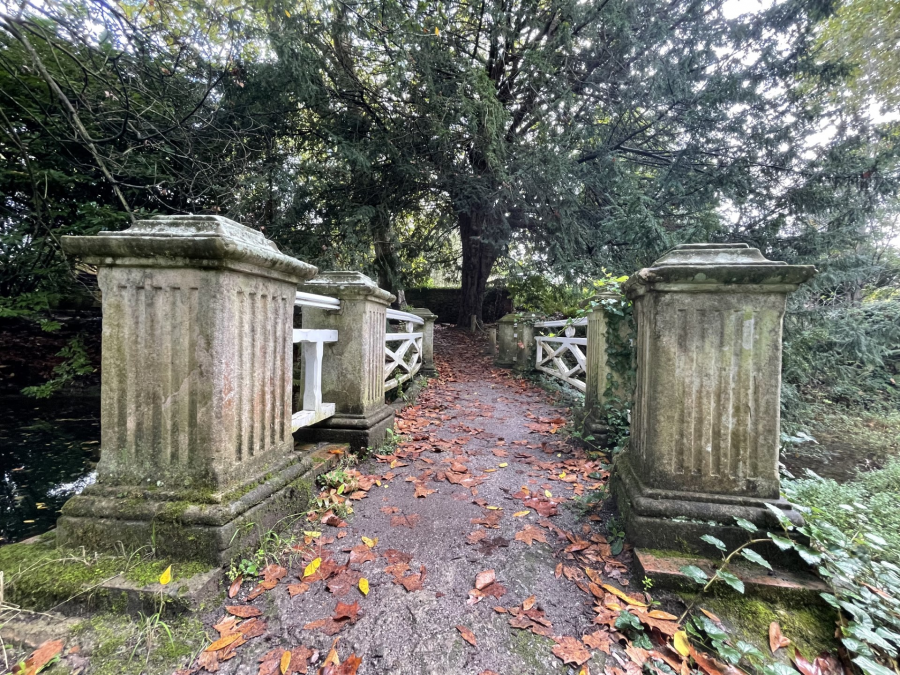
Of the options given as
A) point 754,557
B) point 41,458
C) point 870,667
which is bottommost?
point 41,458

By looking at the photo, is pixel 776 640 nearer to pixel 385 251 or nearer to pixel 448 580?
pixel 448 580

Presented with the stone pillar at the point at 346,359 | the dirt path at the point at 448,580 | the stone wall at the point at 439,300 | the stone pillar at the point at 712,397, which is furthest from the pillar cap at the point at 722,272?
the stone wall at the point at 439,300

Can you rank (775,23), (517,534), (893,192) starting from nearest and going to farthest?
1. (517,534)
2. (893,192)
3. (775,23)

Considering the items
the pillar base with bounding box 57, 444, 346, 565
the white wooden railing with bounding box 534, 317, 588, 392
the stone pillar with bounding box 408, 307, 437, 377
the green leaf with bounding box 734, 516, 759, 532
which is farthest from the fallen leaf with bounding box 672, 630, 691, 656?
the stone pillar with bounding box 408, 307, 437, 377

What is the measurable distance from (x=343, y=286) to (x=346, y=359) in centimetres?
56

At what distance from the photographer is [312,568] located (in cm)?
175

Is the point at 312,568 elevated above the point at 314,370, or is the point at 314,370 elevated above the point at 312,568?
the point at 314,370

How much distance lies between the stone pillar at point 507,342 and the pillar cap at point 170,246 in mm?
6724

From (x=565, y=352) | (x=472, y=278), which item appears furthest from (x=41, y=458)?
(x=472, y=278)

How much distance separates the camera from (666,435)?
1.83m

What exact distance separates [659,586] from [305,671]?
4.49 ft

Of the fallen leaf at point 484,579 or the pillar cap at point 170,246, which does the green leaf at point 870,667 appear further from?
the pillar cap at point 170,246

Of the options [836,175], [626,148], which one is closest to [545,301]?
[626,148]

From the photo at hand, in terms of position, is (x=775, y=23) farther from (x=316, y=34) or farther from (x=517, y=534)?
(x=517, y=534)
